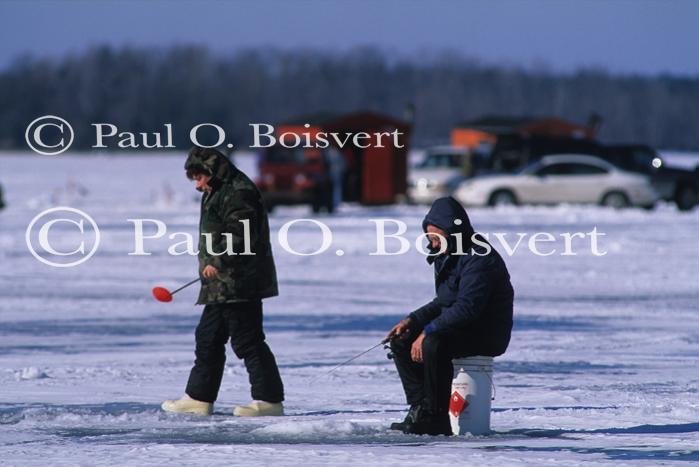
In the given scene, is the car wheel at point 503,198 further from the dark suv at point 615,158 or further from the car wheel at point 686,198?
the car wheel at point 686,198

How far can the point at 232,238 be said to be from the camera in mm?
8211

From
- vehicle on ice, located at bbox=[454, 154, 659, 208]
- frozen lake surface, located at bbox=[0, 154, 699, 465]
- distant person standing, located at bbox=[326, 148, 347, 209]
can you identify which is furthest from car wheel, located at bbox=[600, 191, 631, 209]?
frozen lake surface, located at bbox=[0, 154, 699, 465]

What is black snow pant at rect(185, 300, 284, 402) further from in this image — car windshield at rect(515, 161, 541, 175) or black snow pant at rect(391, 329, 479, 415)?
car windshield at rect(515, 161, 541, 175)

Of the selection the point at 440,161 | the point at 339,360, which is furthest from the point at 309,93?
the point at 339,360

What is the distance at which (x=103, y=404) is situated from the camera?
8.78m

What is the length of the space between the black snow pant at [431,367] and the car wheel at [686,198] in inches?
1165

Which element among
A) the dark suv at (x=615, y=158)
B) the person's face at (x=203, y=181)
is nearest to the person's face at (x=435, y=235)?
the person's face at (x=203, y=181)

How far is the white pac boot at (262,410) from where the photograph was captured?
8336 mm

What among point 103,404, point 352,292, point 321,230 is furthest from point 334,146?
point 103,404

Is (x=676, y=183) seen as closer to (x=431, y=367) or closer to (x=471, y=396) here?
(x=471, y=396)

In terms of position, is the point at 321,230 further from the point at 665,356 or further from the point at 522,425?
the point at 522,425

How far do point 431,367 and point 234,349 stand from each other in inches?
54.6

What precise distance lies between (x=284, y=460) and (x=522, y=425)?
1.78 m

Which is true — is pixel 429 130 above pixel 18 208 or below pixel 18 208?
above
